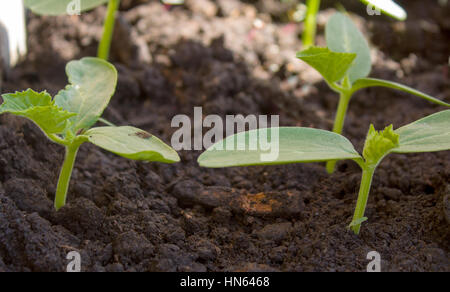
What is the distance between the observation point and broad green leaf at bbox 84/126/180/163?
0.90 m

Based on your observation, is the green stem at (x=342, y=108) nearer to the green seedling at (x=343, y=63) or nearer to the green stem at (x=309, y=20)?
the green seedling at (x=343, y=63)

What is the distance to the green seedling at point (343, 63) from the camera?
43.4 inches

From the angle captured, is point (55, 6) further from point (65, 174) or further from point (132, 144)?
point (132, 144)

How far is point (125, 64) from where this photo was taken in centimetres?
188

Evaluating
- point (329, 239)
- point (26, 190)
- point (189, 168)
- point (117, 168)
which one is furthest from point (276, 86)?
point (26, 190)

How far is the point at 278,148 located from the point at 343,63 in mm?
325

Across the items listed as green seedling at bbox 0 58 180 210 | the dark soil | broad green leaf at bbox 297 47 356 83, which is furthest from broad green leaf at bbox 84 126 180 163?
broad green leaf at bbox 297 47 356 83

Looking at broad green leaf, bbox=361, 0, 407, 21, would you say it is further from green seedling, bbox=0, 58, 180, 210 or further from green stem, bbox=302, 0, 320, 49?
green stem, bbox=302, 0, 320, 49

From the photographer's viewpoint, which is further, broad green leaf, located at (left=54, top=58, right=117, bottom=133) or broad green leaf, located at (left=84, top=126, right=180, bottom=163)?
broad green leaf, located at (left=54, top=58, right=117, bottom=133)

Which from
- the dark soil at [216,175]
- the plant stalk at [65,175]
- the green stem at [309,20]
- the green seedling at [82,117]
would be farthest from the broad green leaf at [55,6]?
the green stem at [309,20]

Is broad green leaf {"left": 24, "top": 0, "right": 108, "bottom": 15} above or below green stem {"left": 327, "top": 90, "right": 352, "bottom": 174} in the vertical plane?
above

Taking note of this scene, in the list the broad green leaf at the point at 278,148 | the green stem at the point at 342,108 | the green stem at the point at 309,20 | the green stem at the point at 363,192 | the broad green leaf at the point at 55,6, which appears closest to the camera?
the broad green leaf at the point at 278,148

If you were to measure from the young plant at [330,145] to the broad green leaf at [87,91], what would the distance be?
1.08 ft

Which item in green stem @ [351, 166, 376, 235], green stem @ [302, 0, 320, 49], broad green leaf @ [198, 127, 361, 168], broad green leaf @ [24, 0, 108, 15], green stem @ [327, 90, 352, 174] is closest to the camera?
broad green leaf @ [198, 127, 361, 168]
